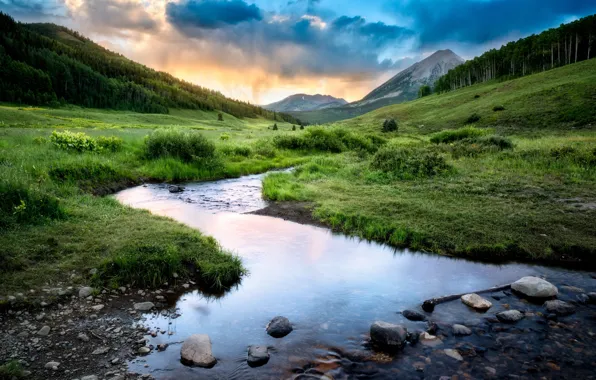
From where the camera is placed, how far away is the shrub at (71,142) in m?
21.5

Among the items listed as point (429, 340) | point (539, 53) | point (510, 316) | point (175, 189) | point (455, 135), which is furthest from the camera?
point (539, 53)

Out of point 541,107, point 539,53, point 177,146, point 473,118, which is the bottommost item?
point 177,146

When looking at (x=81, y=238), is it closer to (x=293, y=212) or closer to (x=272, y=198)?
(x=293, y=212)

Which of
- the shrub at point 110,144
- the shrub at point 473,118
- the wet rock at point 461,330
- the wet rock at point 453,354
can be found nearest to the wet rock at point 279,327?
the wet rock at point 453,354

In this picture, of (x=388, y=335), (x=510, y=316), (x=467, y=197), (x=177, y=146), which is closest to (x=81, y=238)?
(x=388, y=335)

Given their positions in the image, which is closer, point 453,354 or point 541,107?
point 453,354

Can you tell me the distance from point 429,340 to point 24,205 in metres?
11.0

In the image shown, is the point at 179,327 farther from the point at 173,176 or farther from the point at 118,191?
the point at 173,176

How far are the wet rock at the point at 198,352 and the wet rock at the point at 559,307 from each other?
6668mm

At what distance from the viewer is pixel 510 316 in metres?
6.85

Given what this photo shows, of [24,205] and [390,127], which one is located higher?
[390,127]

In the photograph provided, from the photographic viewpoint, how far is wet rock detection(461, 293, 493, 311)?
7.27 metres

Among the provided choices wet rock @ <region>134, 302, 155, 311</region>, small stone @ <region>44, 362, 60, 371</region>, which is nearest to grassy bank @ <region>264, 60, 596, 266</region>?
wet rock @ <region>134, 302, 155, 311</region>

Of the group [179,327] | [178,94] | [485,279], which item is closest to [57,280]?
[179,327]
